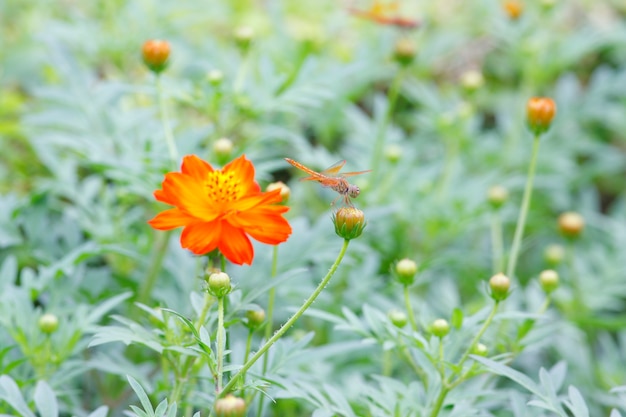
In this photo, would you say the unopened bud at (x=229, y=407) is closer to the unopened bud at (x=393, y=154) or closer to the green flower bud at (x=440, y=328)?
the green flower bud at (x=440, y=328)

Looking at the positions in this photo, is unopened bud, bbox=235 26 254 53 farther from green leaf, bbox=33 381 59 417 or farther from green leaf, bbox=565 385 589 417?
green leaf, bbox=565 385 589 417

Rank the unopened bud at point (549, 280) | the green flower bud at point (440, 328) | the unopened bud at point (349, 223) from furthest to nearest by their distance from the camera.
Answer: the unopened bud at point (549, 280) → the green flower bud at point (440, 328) → the unopened bud at point (349, 223)

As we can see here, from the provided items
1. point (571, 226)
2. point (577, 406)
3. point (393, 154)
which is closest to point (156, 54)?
point (393, 154)

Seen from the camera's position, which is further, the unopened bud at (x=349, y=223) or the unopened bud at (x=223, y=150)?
the unopened bud at (x=223, y=150)

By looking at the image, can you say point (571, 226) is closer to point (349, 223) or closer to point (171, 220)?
point (349, 223)

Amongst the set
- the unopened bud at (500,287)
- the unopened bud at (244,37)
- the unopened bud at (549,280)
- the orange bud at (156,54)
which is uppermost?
the orange bud at (156,54)

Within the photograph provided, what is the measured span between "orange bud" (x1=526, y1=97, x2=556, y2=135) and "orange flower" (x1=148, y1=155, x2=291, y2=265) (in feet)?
1.77

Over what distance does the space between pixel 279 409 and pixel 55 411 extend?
0.54 m

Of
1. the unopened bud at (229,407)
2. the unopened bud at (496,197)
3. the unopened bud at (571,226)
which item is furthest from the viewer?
the unopened bud at (571,226)

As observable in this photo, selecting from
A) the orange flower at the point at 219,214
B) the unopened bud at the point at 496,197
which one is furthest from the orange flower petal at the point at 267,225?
the unopened bud at the point at 496,197

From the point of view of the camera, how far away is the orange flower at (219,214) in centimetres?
96

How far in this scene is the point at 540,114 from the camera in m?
1.30

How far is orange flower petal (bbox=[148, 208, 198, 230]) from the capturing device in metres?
0.96

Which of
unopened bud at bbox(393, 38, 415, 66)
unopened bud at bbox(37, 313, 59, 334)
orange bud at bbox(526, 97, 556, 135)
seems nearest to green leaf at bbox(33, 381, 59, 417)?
unopened bud at bbox(37, 313, 59, 334)
